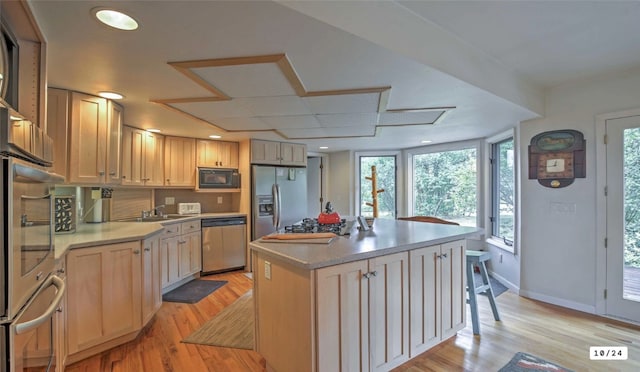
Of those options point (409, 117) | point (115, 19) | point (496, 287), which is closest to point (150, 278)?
point (115, 19)

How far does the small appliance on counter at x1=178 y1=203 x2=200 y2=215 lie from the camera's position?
14.3ft

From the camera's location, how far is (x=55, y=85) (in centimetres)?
224

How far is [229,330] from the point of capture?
8.73ft

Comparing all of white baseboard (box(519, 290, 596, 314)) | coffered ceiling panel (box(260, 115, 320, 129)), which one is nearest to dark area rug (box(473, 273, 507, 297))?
white baseboard (box(519, 290, 596, 314))

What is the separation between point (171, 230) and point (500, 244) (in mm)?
4320

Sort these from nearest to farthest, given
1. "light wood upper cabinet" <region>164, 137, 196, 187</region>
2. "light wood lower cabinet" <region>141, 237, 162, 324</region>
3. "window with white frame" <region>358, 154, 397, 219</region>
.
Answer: "light wood lower cabinet" <region>141, 237, 162, 324</region>, "light wood upper cabinet" <region>164, 137, 196, 187</region>, "window with white frame" <region>358, 154, 397, 219</region>

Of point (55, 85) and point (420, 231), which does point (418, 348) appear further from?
point (55, 85)

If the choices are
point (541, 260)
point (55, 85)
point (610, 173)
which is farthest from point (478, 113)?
point (55, 85)

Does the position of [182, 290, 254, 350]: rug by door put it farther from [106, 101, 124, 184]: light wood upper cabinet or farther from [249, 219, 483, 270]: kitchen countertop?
[106, 101, 124, 184]: light wood upper cabinet

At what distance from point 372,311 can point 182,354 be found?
5.07 feet

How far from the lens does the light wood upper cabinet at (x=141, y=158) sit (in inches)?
140

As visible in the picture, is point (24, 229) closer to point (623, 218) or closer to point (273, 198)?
point (273, 198)

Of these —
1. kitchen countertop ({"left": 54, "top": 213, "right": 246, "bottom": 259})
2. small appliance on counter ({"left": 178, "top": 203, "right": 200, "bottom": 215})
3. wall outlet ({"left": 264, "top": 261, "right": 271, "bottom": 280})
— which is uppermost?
small appliance on counter ({"left": 178, "top": 203, "right": 200, "bottom": 215})

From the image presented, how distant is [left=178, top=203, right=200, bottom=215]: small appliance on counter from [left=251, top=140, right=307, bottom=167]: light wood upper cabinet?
108 centimetres
